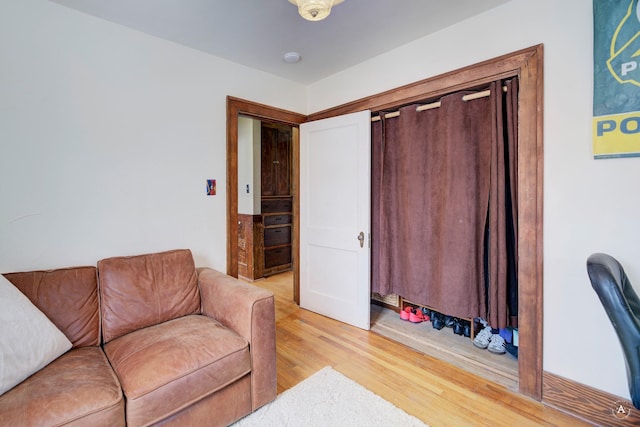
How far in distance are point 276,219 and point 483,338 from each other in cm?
311

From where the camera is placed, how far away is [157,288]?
1955mm

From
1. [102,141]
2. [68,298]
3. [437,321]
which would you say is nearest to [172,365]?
[68,298]

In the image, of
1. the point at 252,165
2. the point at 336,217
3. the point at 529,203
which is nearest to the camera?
the point at 529,203

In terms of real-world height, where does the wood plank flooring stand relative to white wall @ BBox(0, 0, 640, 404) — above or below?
below

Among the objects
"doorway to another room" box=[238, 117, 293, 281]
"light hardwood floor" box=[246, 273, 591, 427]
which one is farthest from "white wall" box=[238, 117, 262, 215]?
"light hardwood floor" box=[246, 273, 591, 427]

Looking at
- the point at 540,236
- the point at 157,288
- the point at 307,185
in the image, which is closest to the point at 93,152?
the point at 157,288

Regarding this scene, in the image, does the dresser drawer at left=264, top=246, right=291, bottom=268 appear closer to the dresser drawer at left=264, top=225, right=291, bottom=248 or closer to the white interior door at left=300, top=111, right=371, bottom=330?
the dresser drawer at left=264, top=225, right=291, bottom=248

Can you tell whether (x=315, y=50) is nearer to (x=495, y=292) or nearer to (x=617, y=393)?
(x=495, y=292)

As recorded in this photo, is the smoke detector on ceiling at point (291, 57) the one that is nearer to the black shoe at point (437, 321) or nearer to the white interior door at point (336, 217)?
the white interior door at point (336, 217)

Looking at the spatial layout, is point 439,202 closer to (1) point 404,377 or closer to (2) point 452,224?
(2) point 452,224

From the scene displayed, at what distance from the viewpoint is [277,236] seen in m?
4.62

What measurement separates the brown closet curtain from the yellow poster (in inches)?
22.1

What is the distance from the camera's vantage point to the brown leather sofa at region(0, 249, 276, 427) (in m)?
1.18

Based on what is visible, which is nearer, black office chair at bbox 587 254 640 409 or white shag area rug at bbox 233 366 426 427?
black office chair at bbox 587 254 640 409
